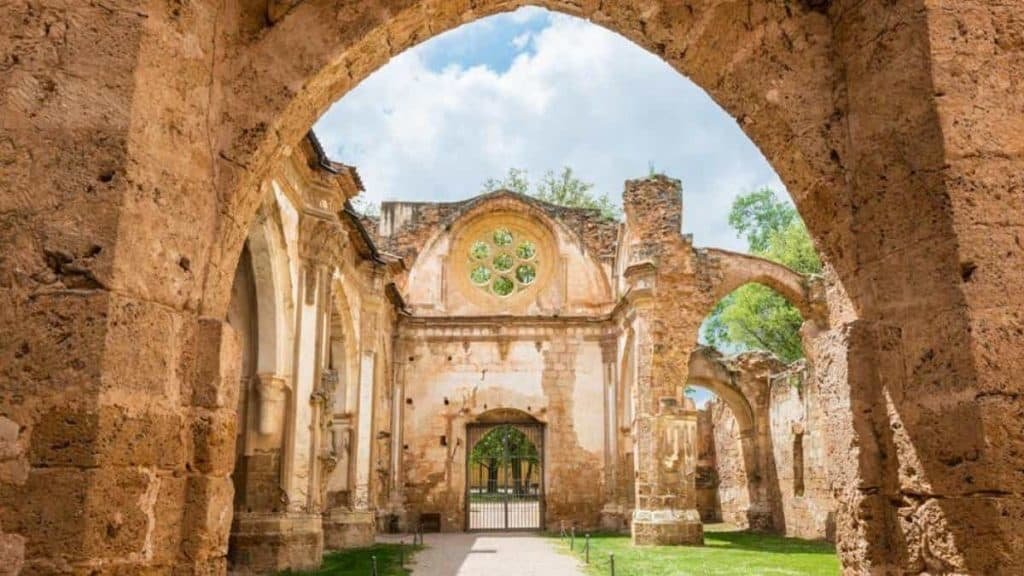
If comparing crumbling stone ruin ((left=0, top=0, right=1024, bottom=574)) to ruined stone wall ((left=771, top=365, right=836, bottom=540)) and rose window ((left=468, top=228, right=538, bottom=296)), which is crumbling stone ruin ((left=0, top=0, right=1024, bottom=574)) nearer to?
ruined stone wall ((left=771, top=365, right=836, bottom=540))

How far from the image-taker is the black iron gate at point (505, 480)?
21031 mm

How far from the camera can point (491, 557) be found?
13.4 m

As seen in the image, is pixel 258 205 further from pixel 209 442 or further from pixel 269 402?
pixel 269 402

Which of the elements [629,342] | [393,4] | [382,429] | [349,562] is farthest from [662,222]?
[393,4]

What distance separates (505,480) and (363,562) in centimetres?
753

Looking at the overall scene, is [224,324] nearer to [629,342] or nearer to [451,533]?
[629,342]

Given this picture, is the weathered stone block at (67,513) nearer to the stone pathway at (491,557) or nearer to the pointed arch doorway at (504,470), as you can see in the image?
the stone pathway at (491,557)

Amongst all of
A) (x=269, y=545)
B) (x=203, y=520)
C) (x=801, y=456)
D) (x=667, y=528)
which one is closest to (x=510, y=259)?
(x=801, y=456)

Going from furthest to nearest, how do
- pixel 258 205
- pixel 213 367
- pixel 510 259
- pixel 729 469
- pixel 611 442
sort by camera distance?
pixel 510 259 < pixel 729 469 < pixel 611 442 < pixel 258 205 < pixel 213 367

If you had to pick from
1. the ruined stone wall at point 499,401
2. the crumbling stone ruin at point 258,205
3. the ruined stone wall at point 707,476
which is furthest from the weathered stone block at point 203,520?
the ruined stone wall at point 707,476

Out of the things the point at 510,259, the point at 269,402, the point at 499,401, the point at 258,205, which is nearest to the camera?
the point at 258,205

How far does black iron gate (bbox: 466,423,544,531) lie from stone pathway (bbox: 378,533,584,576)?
1692 millimetres

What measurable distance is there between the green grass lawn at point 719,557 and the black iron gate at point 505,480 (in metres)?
4.25

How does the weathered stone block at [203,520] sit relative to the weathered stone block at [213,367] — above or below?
below
